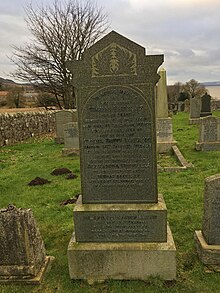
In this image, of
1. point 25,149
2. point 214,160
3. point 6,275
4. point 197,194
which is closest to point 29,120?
point 25,149

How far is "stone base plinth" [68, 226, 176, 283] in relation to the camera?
3502 millimetres

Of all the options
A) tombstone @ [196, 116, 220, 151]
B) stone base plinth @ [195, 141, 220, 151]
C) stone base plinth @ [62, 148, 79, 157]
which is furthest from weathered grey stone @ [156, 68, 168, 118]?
stone base plinth @ [62, 148, 79, 157]

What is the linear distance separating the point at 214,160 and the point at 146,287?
21.9ft

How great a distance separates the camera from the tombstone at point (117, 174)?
336 cm

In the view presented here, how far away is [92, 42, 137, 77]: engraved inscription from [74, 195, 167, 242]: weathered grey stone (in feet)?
5.57

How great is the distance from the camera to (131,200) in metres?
3.63

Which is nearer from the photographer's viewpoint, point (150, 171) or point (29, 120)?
point (150, 171)

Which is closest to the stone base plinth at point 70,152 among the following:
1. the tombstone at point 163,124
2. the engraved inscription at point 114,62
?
the tombstone at point 163,124

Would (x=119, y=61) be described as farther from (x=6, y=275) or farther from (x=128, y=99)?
(x=6, y=275)

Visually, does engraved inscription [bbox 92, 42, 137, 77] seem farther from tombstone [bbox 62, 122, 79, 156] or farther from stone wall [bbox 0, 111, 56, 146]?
Answer: stone wall [bbox 0, 111, 56, 146]

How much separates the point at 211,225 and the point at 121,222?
125 cm

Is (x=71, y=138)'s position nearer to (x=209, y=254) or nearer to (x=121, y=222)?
(x=121, y=222)

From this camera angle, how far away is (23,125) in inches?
707

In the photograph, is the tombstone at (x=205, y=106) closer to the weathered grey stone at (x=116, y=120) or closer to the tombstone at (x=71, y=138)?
the tombstone at (x=71, y=138)
